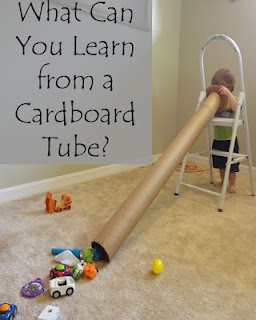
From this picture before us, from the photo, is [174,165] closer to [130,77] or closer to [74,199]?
[74,199]

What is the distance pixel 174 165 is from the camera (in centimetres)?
170

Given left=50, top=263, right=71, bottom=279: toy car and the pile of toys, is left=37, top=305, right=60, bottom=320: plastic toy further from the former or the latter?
left=50, top=263, right=71, bottom=279: toy car

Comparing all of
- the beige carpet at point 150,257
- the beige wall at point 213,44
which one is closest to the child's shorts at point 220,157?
the beige carpet at point 150,257

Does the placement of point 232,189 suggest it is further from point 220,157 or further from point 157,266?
point 157,266

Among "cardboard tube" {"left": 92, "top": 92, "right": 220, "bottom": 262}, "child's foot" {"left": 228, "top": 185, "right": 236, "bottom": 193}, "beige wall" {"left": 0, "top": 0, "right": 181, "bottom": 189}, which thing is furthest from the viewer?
"beige wall" {"left": 0, "top": 0, "right": 181, "bottom": 189}

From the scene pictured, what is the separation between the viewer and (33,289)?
3.69 ft

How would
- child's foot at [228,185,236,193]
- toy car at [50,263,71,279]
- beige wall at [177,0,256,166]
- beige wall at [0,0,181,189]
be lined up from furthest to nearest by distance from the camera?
beige wall at [0,0,181,189] → beige wall at [177,0,256,166] → child's foot at [228,185,236,193] → toy car at [50,263,71,279]

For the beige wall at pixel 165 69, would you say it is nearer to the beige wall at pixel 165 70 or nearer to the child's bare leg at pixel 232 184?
the beige wall at pixel 165 70

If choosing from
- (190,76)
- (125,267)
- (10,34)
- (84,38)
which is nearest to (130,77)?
(84,38)

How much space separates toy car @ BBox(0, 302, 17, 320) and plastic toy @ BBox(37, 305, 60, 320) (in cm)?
8

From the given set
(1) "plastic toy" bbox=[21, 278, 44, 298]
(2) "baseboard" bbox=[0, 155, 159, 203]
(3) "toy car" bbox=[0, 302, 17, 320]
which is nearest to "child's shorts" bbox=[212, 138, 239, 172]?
(2) "baseboard" bbox=[0, 155, 159, 203]

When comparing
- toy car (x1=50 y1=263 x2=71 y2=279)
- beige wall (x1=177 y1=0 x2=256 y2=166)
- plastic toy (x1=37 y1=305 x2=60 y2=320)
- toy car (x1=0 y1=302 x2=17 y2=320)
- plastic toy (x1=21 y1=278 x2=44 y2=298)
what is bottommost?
plastic toy (x1=37 y1=305 x2=60 y2=320)

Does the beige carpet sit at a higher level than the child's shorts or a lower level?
lower

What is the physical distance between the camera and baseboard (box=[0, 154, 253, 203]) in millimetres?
2016
